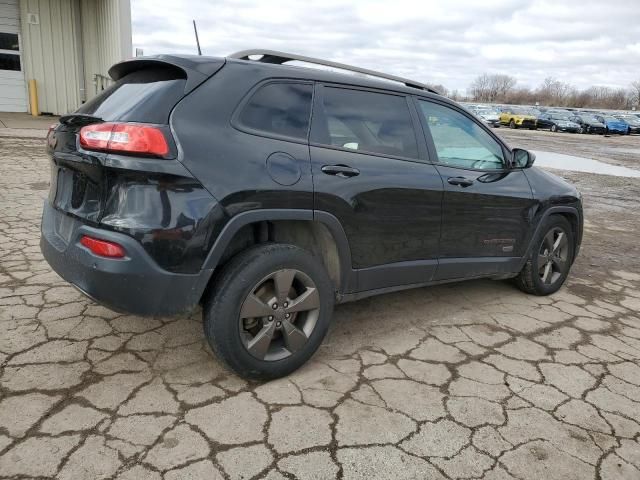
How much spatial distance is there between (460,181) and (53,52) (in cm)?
1543

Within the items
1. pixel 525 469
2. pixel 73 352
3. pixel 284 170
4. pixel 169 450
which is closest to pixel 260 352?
pixel 169 450

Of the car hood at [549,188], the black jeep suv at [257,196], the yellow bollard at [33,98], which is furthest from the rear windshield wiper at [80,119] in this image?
the yellow bollard at [33,98]

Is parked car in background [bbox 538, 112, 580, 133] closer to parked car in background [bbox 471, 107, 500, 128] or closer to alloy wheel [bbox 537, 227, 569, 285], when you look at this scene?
parked car in background [bbox 471, 107, 500, 128]

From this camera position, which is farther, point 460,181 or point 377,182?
point 460,181

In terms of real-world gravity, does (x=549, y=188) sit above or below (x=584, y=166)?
above

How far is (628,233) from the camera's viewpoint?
710 centimetres

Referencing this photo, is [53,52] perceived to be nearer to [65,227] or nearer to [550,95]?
[65,227]

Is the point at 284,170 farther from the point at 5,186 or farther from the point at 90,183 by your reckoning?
the point at 5,186

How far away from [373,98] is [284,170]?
3.06 ft

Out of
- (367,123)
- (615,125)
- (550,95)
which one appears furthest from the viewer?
(550,95)

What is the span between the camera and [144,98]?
8.26 feet

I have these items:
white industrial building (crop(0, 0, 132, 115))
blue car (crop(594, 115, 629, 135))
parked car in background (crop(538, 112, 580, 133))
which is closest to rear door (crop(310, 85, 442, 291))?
white industrial building (crop(0, 0, 132, 115))

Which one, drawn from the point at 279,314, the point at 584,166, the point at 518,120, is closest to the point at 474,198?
the point at 279,314

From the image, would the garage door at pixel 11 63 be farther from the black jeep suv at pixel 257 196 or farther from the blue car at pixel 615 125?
the blue car at pixel 615 125
